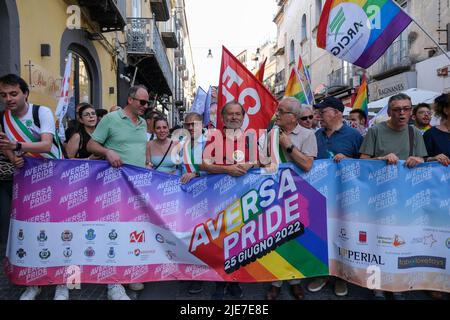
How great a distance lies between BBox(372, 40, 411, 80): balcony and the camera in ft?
55.7

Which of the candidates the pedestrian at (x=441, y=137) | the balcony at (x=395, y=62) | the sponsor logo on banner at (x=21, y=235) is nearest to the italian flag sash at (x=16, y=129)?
the sponsor logo on banner at (x=21, y=235)

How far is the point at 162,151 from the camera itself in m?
→ 4.66

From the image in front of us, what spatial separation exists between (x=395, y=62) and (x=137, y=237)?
17.5 meters

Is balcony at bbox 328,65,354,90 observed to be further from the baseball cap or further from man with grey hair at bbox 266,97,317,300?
man with grey hair at bbox 266,97,317,300

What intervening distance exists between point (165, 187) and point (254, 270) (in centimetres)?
113

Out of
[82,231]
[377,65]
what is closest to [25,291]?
[82,231]

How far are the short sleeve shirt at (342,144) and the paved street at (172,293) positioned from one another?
1.34m

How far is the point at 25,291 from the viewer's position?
11.9 feet

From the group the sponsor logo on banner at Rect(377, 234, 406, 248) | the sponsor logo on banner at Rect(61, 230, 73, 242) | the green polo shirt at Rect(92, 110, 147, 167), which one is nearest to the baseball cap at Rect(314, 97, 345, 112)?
the sponsor logo on banner at Rect(377, 234, 406, 248)

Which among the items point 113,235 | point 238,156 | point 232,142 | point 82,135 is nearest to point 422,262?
point 238,156

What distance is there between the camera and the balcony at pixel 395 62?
669 inches

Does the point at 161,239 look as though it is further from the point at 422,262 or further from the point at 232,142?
the point at 422,262

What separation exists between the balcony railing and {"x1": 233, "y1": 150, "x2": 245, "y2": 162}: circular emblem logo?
21053 millimetres
